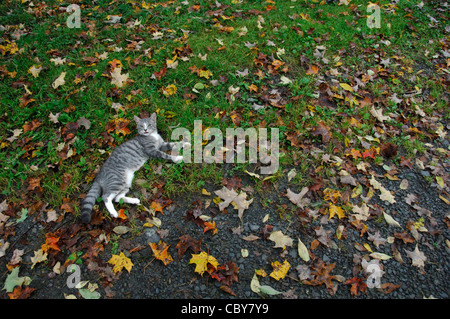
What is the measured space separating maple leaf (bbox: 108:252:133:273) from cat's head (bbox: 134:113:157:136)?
1.73 m

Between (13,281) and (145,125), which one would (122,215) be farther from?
(145,125)

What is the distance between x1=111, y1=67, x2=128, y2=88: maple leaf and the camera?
15.6 ft

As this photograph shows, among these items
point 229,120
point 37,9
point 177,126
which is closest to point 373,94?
point 229,120

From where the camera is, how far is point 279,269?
2.81m

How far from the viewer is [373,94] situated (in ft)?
15.7

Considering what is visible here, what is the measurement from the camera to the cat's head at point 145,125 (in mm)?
3842

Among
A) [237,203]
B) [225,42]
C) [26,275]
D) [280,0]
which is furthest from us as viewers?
[280,0]

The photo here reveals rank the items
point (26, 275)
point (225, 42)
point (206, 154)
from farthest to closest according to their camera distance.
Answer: point (225, 42) → point (206, 154) → point (26, 275)

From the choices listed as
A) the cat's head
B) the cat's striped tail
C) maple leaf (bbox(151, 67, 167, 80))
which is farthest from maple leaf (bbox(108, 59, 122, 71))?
the cat's striped tail

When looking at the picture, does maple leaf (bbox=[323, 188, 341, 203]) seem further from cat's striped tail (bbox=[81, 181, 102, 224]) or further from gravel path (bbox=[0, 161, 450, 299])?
cat's striped tail (bbox=[81, 181, 102, 224])

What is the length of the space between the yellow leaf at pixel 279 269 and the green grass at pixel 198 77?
114cm

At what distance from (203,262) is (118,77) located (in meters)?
3.64

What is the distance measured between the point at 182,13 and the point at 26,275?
602 centimetres

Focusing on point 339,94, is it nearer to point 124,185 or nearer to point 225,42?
point 225,42
